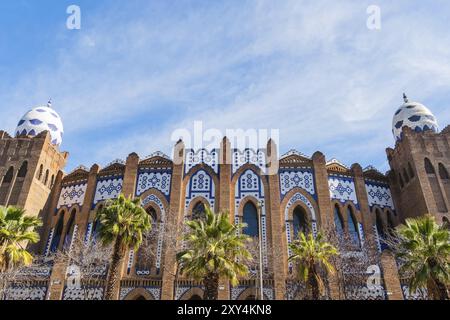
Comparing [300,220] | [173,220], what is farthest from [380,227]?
[173,220]

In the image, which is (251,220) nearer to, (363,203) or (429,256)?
(363,203)

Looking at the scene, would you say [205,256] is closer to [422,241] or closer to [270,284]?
[270,284]

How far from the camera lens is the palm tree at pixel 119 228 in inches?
675

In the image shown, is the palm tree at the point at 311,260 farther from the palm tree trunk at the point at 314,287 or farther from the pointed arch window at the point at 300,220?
the pointed arch window at the point at 300,220

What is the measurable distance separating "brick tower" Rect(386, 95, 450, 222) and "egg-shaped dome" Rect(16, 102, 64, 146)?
23401mm

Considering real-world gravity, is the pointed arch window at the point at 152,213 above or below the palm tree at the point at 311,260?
above

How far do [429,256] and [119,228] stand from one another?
12.5 m

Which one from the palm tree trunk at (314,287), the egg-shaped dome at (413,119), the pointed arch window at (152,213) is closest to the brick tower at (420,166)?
the egg-shaped dome at (413,119)

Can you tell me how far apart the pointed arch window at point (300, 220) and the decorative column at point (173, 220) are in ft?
22.6

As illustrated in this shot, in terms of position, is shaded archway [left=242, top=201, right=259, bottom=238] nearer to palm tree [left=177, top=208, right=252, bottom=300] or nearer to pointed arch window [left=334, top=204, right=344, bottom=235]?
pointed arch window [left=334, top=204, right=344, bottom=235]

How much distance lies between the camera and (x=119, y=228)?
56.7ft

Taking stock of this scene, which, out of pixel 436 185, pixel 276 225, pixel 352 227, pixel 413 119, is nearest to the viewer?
pixel 276 225
